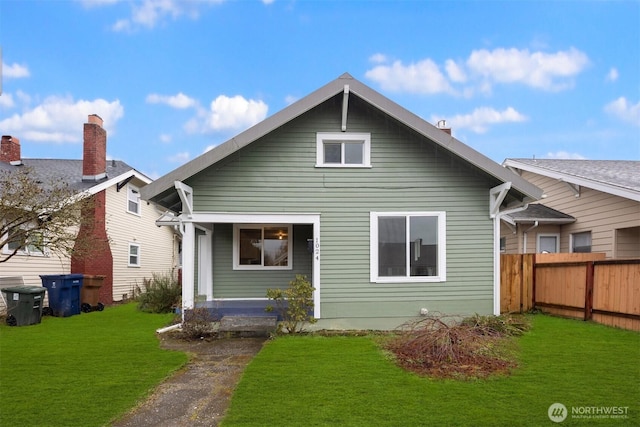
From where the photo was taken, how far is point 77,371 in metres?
6.49

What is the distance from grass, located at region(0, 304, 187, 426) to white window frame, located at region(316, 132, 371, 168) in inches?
193

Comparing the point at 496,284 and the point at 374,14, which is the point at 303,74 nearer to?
the point at 374,14

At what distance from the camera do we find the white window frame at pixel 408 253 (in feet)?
31.8

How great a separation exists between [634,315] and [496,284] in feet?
8.56

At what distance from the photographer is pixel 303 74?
18078 millimetres

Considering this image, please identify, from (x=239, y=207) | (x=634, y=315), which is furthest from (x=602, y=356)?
(x=239, y=207)

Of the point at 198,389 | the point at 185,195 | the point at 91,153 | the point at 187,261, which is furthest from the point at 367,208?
the point at 91,153

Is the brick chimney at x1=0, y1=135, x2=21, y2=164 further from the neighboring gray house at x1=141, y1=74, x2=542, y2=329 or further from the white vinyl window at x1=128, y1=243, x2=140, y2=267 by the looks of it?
the neighboring gray house at x1=141, y1=74, x2=542, y2=329

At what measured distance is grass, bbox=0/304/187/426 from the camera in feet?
16.0

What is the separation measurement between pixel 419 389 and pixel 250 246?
22.7ft

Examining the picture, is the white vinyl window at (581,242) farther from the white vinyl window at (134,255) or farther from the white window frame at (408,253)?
the white vinyl window at (134,255)

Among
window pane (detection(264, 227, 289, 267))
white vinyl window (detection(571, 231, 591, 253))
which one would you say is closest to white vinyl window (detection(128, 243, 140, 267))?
window pane (detection(264, 227, 289, 267))

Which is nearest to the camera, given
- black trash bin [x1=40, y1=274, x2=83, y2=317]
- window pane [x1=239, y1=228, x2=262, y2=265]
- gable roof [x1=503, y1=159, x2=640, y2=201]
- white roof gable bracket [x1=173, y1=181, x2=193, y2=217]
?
white roof gable bracket [x1=173, y1=181, x2=193, y2=217]

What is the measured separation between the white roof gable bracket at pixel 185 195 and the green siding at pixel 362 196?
153 mm
